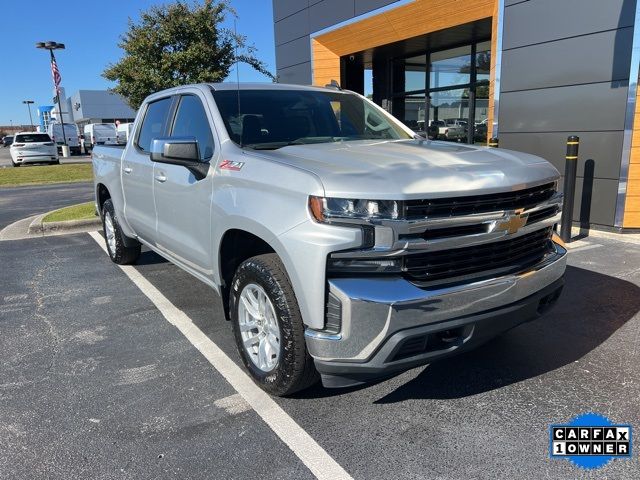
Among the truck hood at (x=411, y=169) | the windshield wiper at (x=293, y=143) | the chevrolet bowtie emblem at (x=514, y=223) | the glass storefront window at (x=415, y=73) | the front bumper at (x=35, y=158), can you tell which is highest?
the glass storefront window at (x=415, y=73)

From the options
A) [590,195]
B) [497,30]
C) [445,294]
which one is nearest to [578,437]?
[445,294]

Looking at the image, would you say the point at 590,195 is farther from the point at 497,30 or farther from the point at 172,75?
the point at 172,75

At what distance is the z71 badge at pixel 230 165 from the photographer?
3.18 m

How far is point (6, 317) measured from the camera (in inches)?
183

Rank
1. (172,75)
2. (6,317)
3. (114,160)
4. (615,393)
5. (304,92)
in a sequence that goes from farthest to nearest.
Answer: (172,75) → (114,160) → (6,317) → (304,92) → (615,393)

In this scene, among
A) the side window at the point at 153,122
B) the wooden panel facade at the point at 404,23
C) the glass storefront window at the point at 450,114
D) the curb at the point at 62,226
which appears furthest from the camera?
the glass storefront window at the point at 450,114

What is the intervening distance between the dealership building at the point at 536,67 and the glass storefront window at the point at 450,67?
0.02 meters

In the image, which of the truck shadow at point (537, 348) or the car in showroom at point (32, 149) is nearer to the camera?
the truck shadow at point (537, 348)

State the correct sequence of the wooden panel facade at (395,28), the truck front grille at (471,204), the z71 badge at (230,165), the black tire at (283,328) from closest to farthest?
the truck front grille at (471,204) < the black tire at (283,328) < the z71 badge at (230,165) < the wooden panel facade at (395,28)

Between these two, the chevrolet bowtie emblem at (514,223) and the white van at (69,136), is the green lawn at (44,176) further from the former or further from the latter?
the white van at (69,136)

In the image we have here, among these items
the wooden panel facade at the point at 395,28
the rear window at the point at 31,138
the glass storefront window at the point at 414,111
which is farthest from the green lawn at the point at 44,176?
the glass storefront window at the point at 414,111

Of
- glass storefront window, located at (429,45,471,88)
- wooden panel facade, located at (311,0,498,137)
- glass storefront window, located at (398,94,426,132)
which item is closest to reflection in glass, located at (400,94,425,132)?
glass storefront window, located at (398,94,426,132)

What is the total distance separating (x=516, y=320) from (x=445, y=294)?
2.06 ft

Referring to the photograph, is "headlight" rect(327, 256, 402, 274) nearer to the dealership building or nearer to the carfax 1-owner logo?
the carfax 1-owner logo
